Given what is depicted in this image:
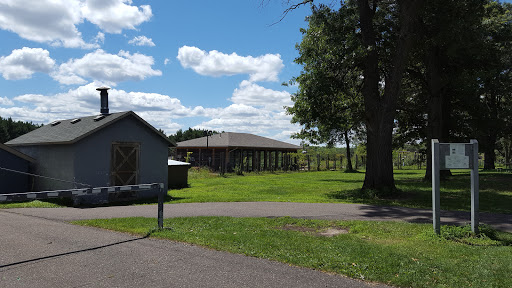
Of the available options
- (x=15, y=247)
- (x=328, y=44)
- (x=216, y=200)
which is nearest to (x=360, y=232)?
(x=15, y=247)

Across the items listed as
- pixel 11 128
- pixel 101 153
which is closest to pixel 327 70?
pixel 101 153

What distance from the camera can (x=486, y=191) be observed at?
652 inches

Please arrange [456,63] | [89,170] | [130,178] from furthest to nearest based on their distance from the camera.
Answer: [456,63] → [130,178] → [89,170]

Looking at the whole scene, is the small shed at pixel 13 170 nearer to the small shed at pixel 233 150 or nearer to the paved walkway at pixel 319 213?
the paved walkway at pixel 319 213

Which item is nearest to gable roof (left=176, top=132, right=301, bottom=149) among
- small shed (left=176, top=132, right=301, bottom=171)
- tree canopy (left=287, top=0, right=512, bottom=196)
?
small shed (left=176, top=132, right=301, bottom=171)

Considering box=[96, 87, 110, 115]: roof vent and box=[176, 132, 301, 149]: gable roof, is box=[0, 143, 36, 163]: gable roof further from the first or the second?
box=[176, 132, 301, 149]: gable roof

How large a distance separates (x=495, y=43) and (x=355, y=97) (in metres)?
11.5

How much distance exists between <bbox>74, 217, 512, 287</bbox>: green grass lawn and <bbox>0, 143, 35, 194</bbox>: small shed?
10.3 metres

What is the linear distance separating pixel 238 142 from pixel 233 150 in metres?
1.79

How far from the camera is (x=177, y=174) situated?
74.4 ft

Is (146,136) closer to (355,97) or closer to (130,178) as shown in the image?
(130,178)

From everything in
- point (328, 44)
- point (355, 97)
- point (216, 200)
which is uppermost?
point (328, 44)

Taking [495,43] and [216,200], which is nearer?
[216,200]

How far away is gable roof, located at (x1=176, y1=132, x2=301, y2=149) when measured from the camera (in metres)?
38.6
